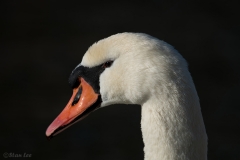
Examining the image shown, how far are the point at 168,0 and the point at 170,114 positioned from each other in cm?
493

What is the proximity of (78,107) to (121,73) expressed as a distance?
41 centimetres

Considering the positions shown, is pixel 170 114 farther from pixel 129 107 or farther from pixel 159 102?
pixel 129 107

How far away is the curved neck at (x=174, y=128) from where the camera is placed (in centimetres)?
247

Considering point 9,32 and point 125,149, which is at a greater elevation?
point 9,32

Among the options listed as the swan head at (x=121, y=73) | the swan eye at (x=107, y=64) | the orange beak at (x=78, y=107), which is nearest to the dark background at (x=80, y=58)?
the orange beak at (x=78, y=107)

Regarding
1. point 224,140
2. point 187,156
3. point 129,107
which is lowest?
point 224,140

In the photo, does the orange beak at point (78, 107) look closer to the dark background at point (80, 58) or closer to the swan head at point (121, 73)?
the swan head at point (121, 73)

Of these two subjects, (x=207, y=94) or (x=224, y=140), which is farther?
(x=207, y=94)

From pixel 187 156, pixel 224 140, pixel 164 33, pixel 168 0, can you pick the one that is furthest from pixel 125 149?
pixel 187 156

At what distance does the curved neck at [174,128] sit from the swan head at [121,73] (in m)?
0.07

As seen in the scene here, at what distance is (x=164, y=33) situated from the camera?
6789mm

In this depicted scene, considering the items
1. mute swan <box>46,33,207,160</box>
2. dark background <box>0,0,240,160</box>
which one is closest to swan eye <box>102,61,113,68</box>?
mute swan <box>46,33,207,160</box>

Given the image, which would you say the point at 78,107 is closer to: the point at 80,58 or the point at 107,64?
the point at 107,64

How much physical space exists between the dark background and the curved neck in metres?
2.98
